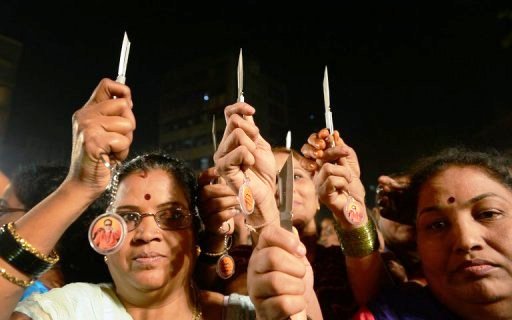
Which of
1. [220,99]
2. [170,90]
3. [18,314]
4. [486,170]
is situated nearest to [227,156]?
[18,314]

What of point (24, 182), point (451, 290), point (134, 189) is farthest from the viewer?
point (24, 182)

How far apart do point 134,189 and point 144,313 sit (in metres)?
0.67

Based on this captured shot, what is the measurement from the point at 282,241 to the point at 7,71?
12755 mm

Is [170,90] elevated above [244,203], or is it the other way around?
[170,90]

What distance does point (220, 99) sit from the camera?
120 feet

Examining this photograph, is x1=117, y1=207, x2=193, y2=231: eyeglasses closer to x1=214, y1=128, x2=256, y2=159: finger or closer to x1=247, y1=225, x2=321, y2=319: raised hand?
x1=214, y1=128, x2=256, y2=159: finger

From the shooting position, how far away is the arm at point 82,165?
1425 millimetres

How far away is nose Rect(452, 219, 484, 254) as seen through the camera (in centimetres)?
184

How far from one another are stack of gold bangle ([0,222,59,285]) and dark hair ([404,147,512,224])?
2.00 m

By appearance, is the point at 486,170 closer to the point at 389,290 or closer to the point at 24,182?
the point at 389,290

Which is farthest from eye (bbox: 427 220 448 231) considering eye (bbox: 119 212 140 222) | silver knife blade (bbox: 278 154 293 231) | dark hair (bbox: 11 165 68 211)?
dark hair (bbox: 11 165 68 211)

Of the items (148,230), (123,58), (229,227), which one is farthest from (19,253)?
(229,227)

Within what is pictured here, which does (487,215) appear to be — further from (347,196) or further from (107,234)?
(107,234)

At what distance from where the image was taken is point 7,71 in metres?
11.1
